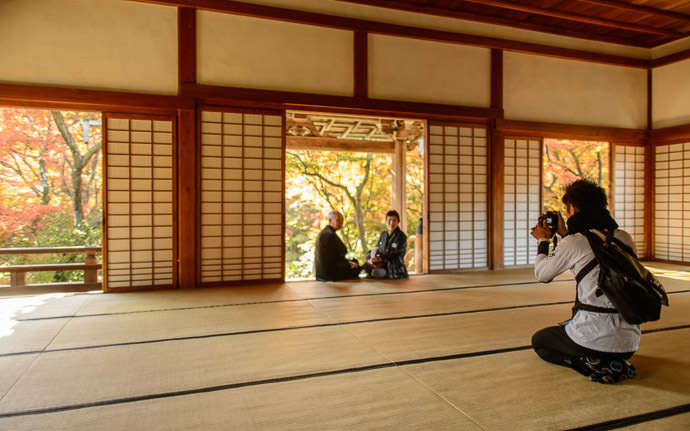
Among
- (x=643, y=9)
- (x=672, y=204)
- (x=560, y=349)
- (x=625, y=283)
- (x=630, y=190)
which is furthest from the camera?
(x=630, y=190)

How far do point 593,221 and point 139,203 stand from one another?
4.16 metres

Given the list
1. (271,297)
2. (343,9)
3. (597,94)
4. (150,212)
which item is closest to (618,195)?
(597,94)

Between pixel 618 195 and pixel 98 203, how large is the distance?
993cm

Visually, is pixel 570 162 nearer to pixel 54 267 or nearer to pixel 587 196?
pixel 587 196

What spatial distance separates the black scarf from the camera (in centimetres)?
200

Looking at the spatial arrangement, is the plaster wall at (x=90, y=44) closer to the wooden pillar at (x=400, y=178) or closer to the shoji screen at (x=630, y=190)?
the wooden pillar at (x=400, y=178)

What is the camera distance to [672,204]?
20.6 ft

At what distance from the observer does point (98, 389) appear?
1.92m

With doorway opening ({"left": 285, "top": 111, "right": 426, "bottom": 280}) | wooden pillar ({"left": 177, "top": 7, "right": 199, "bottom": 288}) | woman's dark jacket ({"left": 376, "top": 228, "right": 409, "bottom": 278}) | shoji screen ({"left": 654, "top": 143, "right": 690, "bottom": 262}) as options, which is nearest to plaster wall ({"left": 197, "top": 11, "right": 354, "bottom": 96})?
wooden pillar ({"left": 177, "top": 7, "right": 199, "bottom": 288})

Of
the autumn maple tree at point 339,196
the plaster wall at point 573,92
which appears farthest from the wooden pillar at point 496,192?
the autumn maple tree at point 339,196

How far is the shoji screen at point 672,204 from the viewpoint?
609cm

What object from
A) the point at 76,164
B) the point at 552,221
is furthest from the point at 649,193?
the point at 76,164

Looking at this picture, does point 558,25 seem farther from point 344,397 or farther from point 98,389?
point 98,389

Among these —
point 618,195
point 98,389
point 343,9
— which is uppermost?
point 343,9
